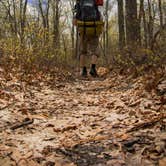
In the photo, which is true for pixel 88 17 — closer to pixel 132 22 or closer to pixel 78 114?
pixel 132 22

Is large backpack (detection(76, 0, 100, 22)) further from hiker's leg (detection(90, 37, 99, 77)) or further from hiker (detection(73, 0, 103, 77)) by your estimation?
hiker's leg (detection(90, 37, 99, 77))

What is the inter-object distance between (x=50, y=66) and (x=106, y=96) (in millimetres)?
3660

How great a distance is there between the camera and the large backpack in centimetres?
910

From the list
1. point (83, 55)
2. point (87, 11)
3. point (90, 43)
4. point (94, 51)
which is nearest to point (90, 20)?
point (87, 11)

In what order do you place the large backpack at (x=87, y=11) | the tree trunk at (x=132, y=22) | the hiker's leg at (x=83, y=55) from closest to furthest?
the large backpack at (x=87, y=11) < the hiker's leg at (x=83, y=55) < the tree trunk at (x=132, y=22)

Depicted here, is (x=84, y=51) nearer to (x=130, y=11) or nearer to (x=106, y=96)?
(x=130, y=11)

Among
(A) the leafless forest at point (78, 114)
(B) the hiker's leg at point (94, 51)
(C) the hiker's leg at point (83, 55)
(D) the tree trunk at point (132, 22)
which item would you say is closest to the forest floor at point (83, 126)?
(A) the leafless forest at point (78, 114)

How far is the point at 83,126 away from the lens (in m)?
4.27

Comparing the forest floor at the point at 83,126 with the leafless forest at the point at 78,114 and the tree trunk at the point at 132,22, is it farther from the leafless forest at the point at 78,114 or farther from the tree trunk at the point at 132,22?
the tree trunk at the point at 132,22

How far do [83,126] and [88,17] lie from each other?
529 centimetres

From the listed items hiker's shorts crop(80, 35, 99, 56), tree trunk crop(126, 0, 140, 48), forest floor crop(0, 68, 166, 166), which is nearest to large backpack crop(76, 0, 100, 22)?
hiker's shorts crop(80, 35, 99, 56)

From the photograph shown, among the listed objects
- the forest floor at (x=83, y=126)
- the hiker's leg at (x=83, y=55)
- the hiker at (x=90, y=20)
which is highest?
the hiker at (x=90, y=20)

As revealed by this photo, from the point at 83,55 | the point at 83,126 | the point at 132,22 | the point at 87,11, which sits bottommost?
the point at 83,126

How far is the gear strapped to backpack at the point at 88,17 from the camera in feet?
29.9
